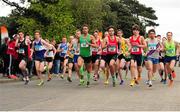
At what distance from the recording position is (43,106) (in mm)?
A: 12828

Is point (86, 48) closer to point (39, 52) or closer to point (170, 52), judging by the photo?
point (39, 52)

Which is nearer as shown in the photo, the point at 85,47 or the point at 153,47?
the point at 85,47

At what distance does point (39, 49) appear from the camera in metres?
20.7

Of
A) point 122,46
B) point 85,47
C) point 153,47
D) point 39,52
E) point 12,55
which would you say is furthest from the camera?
point 12,55

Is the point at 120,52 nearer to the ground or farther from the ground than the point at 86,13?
nearer to the ground

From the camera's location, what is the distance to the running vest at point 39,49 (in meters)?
20.7

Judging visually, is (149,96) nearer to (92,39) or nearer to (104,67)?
(92,39)

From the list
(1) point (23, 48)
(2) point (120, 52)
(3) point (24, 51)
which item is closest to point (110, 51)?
(2) point (120, 52)

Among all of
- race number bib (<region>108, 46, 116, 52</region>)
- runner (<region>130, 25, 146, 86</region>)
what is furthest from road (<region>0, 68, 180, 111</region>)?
race number bib (<region>108, 46, 116, 52</region>)

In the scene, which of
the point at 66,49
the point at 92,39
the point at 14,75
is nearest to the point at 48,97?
the point at 92,39

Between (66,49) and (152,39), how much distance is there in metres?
7.31

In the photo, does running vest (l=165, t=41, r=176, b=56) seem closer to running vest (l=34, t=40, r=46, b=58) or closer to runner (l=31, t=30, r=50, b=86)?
runner (l=31, t=30, r=50, b=86)

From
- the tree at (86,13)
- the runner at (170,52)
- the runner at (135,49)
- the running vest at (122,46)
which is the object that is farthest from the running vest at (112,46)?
the tree at (86,13)

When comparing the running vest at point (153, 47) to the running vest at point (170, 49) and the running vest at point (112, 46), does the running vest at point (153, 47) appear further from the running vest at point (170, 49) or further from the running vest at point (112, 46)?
the running vest at point (112, 46)
